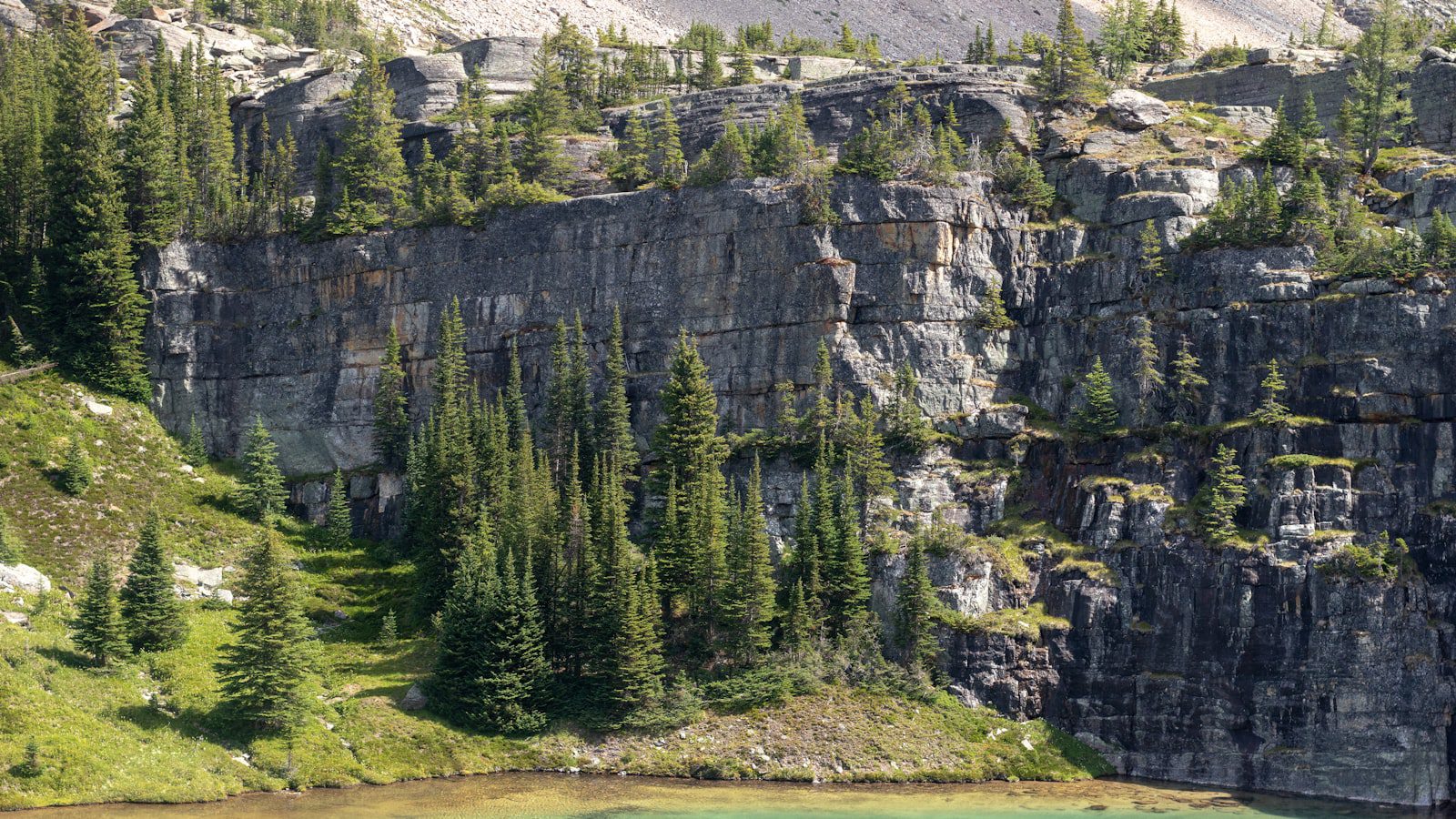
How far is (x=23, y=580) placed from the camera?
90.4 metres

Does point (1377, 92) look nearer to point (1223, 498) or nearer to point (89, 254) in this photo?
point (1223, 498)

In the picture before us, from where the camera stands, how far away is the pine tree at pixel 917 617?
295 ft

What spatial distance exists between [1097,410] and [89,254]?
65.6 m

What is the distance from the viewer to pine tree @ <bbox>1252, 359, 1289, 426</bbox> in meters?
91.5

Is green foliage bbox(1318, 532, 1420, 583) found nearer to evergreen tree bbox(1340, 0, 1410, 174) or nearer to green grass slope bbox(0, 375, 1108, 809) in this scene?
green grass slope bbox(0, 375, 1108, 809)

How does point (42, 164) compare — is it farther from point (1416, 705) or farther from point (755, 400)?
point (1416, 705)

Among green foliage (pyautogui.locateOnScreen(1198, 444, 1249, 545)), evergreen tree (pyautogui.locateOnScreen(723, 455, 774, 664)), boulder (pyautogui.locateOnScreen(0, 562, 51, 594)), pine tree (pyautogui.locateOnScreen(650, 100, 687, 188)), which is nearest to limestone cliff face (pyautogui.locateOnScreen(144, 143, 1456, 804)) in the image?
green foliage (pyautogui.locateOnScreen(1198, 444, 1249, 545))

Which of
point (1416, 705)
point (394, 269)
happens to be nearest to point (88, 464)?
point (394, 269)

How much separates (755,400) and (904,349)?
9690 mm

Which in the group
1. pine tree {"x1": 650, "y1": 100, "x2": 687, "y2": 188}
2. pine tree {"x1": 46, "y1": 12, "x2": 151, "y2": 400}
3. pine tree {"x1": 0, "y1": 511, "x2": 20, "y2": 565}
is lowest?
pine tree {"x1": 0, "y1": 511, "x2": 20, "y2": 565}

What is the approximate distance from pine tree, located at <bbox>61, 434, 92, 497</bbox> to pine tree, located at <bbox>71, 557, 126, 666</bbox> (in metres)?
16.5

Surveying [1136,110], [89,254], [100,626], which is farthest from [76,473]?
[1136,110]

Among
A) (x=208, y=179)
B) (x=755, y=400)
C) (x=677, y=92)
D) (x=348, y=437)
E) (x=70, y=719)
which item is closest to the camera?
(x=70, y=719)

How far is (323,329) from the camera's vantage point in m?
113
